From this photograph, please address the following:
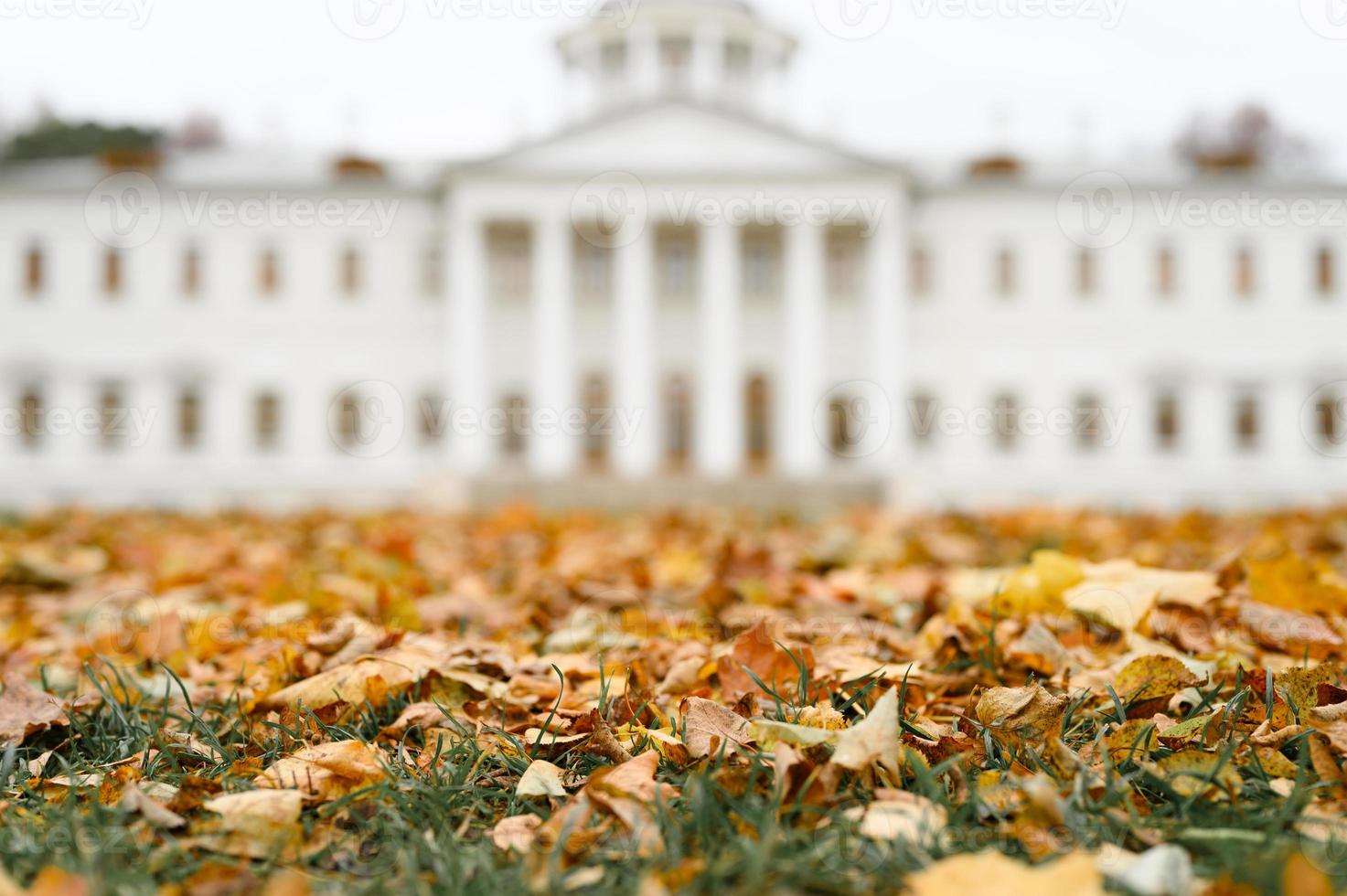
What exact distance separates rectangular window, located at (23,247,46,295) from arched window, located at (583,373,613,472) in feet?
57.8

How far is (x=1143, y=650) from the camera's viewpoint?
2227 mm

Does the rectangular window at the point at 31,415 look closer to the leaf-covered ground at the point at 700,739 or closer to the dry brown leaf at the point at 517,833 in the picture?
the leaf-covered ground at the point at 700,739

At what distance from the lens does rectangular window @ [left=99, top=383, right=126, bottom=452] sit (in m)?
36.1

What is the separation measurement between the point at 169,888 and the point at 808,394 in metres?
30.4

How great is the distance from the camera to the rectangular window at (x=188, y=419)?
36062 mm

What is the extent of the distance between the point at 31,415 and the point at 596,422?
18137mm

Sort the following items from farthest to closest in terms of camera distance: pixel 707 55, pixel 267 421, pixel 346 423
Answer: pixel 707 55
pixel 267 421
pixel 346 423

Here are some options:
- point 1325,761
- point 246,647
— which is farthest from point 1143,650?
point 246,647

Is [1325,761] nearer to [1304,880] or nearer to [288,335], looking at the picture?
[1304,880]

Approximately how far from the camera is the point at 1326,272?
3672cm

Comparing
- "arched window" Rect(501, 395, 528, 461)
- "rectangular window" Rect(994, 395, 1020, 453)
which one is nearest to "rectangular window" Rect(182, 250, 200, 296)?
"arched window" Rect(501, 395, 528, 461)

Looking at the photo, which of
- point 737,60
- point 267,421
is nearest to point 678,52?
point 737,60

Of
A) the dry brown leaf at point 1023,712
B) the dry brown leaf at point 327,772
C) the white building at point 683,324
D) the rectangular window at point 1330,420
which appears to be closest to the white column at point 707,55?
the white building at point 683,324

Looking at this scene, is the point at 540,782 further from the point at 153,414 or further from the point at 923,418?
the point at 153,414
